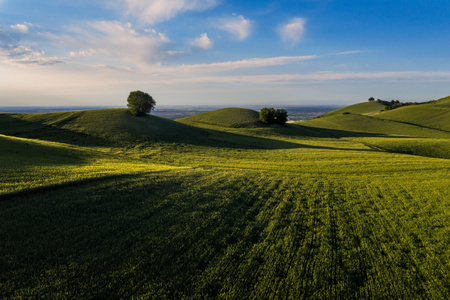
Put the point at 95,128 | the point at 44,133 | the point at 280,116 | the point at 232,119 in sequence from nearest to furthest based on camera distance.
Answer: the point at 44,133 < the point at 95,128 < the point at 280,116 < the point at 232,119

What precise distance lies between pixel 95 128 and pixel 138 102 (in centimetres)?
1617

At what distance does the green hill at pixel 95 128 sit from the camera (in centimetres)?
4372

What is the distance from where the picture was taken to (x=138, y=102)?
Answer: 61438 millimetres

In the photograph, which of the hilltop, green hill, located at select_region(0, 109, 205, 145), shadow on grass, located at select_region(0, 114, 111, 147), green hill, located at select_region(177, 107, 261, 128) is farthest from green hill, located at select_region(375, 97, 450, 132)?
shadow on grass, located at select_region(0, 114, 111, 147)

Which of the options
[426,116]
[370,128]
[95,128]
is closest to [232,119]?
[95,128]

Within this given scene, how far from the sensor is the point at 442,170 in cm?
2447

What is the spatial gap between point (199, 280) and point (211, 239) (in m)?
2.49

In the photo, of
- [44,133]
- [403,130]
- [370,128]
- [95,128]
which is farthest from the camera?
[370,128]

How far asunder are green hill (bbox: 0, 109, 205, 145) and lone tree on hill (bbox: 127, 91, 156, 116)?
216 centimetres

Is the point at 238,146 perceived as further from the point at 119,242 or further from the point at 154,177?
the point at 119,242

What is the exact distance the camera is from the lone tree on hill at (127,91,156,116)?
61406 mm

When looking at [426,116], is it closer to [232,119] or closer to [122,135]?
[232,119]

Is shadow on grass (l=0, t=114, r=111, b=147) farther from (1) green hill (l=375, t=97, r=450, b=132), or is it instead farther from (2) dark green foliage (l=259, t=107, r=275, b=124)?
(1) green hill (l=375, t=97, r=450, b=132)

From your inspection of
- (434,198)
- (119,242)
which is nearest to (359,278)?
(119,242)
